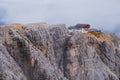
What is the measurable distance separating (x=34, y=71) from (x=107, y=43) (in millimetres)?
35713

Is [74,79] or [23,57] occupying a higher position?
[23,57]

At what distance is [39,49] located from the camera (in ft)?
218

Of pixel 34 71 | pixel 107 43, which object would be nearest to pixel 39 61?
pixel 34 71

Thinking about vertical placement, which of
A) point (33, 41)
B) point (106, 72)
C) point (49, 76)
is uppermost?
point (33, 41)

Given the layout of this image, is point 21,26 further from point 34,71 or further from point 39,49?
point 34,71

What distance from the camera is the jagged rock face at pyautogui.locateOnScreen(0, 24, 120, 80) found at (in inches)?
2376

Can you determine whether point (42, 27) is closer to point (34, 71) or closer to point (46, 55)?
point (46, 55)

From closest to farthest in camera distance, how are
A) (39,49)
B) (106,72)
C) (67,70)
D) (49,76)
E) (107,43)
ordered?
(49,76) < (39,49) < (67,70) < (106,72) < (107,43)

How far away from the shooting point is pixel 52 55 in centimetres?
7025

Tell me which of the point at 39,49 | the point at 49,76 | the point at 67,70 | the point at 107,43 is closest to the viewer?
the point at 49,76

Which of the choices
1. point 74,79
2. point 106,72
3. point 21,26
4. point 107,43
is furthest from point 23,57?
point 107,43

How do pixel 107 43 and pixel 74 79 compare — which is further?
pixel 107 43

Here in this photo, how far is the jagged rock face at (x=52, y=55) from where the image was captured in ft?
198

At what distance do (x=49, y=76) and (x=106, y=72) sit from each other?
81.5ft
